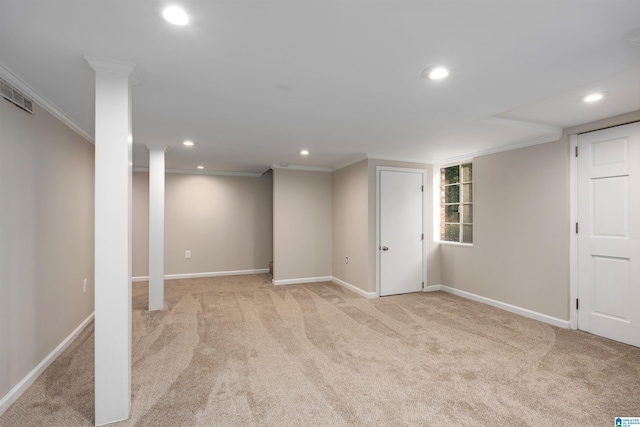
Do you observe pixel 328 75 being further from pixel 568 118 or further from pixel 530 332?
pixel 530 332

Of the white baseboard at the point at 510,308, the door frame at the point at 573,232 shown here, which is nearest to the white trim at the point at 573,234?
the door frame at the point at 573,232

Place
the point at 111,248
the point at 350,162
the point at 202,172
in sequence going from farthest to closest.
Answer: the point at 202,172 < the point at 350,162 < the point at 111,248

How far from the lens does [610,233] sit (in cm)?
325

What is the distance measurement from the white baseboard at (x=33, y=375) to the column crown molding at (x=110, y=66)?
2.26m

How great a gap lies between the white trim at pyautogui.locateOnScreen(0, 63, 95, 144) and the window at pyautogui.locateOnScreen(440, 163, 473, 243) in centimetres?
521

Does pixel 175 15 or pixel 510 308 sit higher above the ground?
pixel 175 15

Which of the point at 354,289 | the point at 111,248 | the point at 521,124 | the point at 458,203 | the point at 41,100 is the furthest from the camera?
the point at 354,289

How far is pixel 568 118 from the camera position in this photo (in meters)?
3.22

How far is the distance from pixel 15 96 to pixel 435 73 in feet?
9.67

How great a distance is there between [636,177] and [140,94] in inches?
182

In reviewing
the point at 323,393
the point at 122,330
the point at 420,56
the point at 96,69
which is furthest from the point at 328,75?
the point at 323,393

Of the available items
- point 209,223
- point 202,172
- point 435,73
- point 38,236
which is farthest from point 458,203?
point 38,236

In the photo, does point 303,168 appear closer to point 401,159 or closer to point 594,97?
point 401,159

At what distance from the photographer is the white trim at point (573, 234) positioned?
351cm
